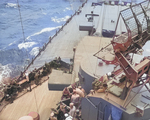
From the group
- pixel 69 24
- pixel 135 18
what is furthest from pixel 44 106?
pixel 69 24

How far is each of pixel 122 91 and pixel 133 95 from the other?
22.3 inches

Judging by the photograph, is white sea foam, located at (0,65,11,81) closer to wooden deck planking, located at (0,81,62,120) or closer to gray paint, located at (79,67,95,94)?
wooden deck planking, located at (0,81,62,120)

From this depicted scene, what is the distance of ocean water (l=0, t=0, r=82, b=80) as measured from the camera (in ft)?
116

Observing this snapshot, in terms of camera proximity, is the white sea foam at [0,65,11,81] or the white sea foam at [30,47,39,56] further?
the white sea foam at [30,47,39,56]

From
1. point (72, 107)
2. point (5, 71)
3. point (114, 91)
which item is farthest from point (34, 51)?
point (114, 91)

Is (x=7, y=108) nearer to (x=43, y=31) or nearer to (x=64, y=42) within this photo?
(x=64, y=42)

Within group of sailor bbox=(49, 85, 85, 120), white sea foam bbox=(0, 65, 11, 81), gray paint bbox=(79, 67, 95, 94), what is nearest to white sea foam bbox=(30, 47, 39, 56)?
white sea foam bbox=(0, 65, 11, 81)

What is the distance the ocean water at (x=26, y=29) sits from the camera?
3547cm

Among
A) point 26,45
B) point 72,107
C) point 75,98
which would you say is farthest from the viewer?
point 26,45

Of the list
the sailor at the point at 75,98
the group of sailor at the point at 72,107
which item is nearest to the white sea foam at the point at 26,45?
the group of sailor at the point at 72,107

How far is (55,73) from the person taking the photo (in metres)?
15.3

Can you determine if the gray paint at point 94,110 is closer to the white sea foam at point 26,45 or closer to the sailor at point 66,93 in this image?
the sailor at point 66,93

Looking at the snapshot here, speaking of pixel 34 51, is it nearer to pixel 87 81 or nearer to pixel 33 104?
pixel 33 104

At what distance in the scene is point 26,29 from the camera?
53125 millimetres
